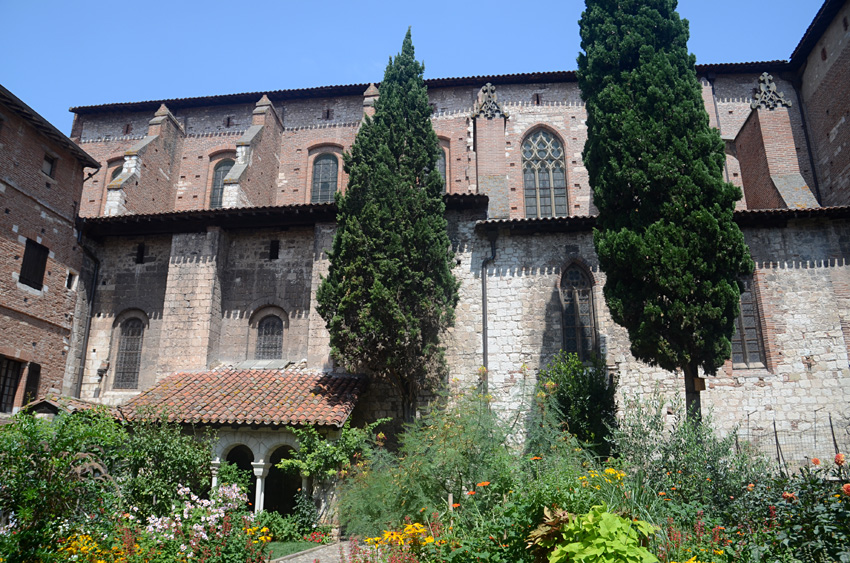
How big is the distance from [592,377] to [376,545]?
7.60 meters

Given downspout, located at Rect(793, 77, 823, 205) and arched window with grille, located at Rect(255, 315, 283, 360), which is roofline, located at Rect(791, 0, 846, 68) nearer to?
downspout, located at Rect(793, 77, 823, 205)

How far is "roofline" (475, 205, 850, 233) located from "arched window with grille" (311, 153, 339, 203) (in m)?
8.88

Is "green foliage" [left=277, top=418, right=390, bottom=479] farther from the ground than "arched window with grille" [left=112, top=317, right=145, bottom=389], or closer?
closer

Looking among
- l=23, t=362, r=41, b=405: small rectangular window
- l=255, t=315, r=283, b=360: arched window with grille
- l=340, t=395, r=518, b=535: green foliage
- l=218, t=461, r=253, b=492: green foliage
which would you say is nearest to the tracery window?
l=340, t=395, r=518, b=535: green foliage

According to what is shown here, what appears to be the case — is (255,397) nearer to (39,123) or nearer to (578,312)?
(578,312)

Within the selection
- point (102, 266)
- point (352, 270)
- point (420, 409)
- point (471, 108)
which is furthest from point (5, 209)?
point (471, 108)

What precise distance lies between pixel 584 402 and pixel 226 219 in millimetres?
11543

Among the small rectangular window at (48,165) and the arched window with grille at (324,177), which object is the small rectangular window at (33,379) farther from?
the arched window with grille at (324,177)

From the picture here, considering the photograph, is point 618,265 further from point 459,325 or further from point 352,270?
point 352,270

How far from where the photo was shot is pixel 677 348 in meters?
13.4

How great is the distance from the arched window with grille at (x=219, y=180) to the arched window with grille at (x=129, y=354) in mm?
7299

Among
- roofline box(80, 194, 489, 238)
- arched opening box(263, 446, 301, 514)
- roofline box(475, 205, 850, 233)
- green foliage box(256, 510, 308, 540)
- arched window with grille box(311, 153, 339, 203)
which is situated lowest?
green foliage box(256, 510, 308, 540)

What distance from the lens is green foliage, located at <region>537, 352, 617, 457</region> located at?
45.3 ft

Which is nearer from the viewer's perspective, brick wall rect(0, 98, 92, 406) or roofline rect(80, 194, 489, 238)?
brick wall rect(0, 98, 92, 406)
